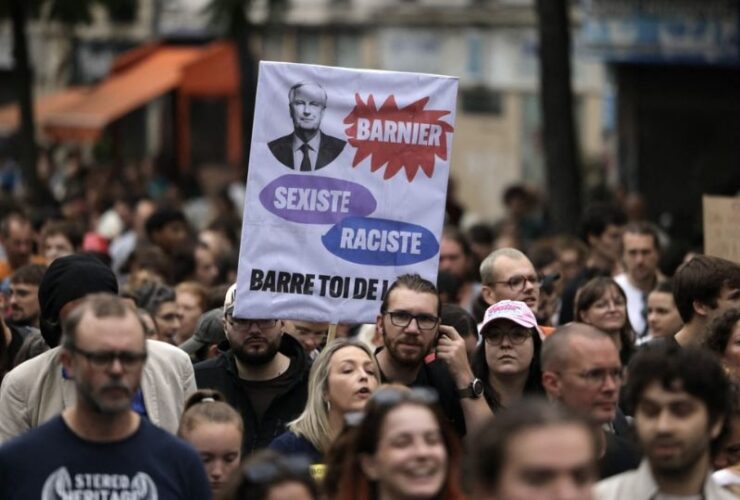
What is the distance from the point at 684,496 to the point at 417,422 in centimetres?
78

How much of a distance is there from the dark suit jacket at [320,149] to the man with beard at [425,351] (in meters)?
0.90

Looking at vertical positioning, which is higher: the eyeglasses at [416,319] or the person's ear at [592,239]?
the person's ear at [592,239]

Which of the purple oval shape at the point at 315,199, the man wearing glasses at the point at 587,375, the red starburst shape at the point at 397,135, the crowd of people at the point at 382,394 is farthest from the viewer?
the red starburst shape at the point at 397,135

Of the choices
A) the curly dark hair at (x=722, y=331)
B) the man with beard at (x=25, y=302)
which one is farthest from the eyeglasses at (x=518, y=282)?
the man with beard at (x=25, y=302)

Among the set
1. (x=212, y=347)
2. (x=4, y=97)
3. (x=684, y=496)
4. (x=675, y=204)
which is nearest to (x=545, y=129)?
(x=675, y=204)

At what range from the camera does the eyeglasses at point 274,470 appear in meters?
5.41

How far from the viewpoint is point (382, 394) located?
596 centimetres

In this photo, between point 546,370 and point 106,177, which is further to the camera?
point 106,177

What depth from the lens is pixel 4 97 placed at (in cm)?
4719

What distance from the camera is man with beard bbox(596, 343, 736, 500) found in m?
5.73

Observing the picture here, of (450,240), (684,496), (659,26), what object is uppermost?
(659,26)

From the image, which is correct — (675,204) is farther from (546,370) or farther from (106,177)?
(546,370)

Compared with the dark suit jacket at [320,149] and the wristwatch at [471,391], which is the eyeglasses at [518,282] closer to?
the dark suit jacket at [320,149]

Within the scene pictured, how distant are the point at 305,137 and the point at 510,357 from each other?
1452mm
